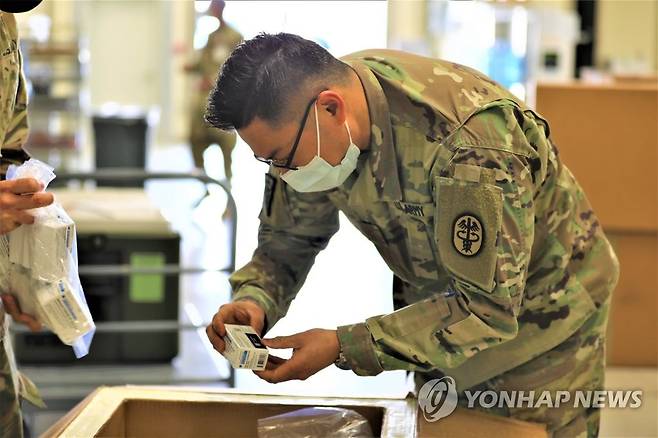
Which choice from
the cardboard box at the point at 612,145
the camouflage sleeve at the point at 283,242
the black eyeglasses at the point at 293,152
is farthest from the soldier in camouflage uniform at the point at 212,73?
the black eyeglasses at the point at 293,152

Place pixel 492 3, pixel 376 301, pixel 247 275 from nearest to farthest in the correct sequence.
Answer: pixel 247 275, pixel 376 301, pixel 492 3

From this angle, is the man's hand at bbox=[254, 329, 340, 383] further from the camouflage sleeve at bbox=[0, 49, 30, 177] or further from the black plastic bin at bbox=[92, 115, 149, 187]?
the black plastic bin at bbox=[92, 115, 149, 187]

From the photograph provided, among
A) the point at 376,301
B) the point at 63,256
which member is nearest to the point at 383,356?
the point at 63,256

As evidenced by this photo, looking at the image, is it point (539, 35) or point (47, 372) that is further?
point (539, 35)

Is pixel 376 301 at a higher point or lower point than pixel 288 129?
lower

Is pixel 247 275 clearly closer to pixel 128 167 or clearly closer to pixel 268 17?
pixel 128 167

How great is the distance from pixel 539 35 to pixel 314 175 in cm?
889

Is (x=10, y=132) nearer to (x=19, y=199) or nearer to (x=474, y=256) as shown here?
(x=19, y=199)

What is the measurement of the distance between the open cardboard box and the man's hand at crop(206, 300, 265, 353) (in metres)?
0.11

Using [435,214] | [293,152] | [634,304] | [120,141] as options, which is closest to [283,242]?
[293,152]

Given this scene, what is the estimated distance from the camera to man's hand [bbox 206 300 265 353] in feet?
5.72

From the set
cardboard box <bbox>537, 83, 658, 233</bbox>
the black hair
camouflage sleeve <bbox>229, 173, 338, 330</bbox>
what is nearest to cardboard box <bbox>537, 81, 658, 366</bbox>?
cardboard box <bbox>537, 83, 658, 233</bbox>

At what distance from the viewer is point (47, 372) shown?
3736 mm

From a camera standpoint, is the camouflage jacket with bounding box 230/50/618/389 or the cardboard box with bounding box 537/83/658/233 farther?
the cardboard box with bounding box 537/83/658/233
